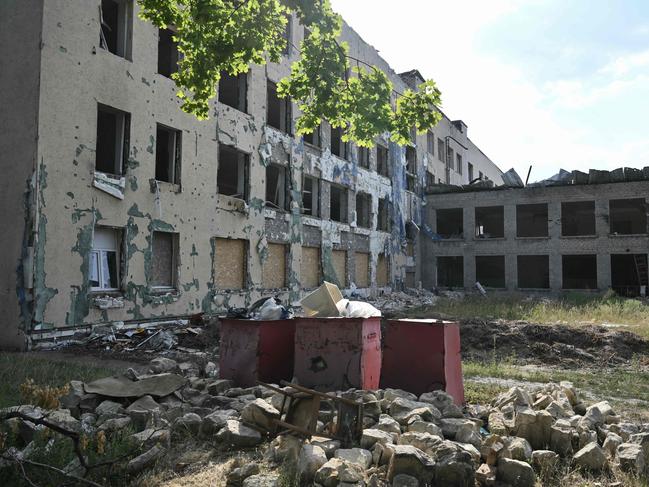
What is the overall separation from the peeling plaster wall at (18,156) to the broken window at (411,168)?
831 inches

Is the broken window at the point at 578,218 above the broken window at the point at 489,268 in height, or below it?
above

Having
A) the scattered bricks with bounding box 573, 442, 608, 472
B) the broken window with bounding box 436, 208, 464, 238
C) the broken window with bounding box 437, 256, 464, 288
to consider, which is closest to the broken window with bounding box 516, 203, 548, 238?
the broken window with bounding box 436, 208, 464, 238

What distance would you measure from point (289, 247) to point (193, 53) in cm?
1001

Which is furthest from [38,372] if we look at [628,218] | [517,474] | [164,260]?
[628,218]

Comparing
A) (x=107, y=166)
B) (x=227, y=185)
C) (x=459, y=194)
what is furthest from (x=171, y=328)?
(x=459, y=194)

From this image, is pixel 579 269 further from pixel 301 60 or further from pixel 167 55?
pixel 301 60

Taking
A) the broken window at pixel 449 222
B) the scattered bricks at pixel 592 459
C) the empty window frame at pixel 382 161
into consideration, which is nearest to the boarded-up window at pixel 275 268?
the empty window frame at pixel 382 161

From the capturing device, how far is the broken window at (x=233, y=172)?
621 inches

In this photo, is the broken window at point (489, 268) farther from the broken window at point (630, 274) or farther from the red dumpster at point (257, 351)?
the red dumpster at point (257, 351)

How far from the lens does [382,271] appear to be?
24781mm

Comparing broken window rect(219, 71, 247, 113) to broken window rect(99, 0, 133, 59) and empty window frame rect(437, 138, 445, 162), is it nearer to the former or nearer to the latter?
broken window rect(99, 0, 133, 59)

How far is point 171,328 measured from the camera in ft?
39.9

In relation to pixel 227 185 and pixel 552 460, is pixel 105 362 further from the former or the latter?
pixel 227 185

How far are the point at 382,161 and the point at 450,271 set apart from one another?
911 cm
